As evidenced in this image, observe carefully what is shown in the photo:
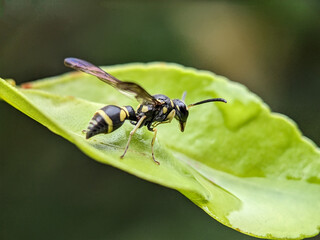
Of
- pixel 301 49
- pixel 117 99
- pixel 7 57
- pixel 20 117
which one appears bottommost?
pixel 20 117

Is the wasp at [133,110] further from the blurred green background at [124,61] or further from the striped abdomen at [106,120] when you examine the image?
the blurred green background at [124,61]

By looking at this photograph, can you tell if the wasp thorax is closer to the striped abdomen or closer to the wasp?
the wasp

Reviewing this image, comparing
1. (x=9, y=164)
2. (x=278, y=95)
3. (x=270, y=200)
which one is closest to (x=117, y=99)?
(x=270, y=200)

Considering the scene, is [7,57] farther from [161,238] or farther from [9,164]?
[161,238]

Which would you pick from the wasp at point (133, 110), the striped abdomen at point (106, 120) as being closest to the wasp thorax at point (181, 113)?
the wasp at point (133, 110)

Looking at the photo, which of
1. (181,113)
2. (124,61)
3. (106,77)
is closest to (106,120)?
(106,77)
